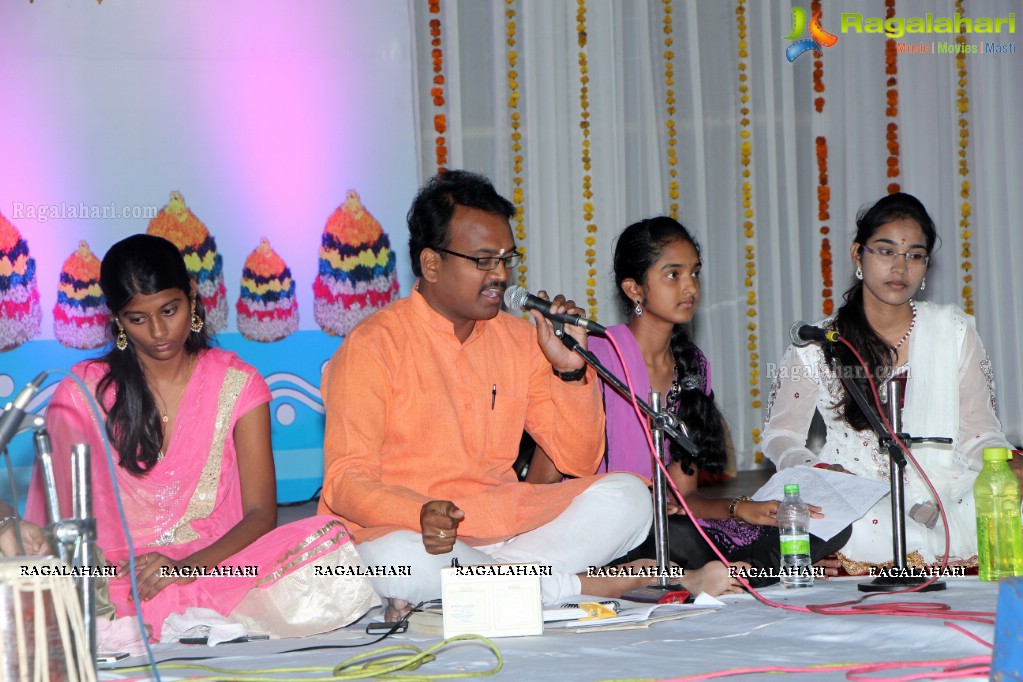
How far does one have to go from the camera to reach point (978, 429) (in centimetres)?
327

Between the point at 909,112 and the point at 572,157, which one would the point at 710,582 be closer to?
the point at 572,157

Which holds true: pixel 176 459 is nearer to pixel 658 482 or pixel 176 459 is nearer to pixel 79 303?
pixel 658 482

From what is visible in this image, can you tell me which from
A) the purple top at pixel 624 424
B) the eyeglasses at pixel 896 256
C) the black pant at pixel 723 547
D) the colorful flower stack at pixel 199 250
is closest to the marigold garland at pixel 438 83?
the colorful flower stack at pixel 199 250

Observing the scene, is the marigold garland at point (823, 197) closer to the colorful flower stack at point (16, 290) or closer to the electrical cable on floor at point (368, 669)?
the colorful flower stack at point (16, 290)

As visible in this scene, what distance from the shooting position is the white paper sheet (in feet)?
9.46

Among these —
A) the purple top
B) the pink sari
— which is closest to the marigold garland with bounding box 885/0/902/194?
the purple top

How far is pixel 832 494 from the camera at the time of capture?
2932 mm

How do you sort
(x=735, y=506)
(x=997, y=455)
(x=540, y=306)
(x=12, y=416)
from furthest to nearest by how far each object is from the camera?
(x=735, y=506), (x=997, y=455), (x=540, y=306), (x=12, y=416)

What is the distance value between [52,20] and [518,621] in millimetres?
3891

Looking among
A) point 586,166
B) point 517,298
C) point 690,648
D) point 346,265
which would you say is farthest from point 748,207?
point 690,648

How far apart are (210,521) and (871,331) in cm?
195

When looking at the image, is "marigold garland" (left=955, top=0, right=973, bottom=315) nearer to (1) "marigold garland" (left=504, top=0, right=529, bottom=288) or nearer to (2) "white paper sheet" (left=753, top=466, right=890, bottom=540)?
(1) "marigold garland" (left=504, top=0, right=529, bottom=288)

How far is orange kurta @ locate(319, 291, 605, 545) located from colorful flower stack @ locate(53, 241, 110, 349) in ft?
7.88

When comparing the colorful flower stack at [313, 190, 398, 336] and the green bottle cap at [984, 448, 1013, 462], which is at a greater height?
the colorful flower stack at [313, 190, 398, 336]
